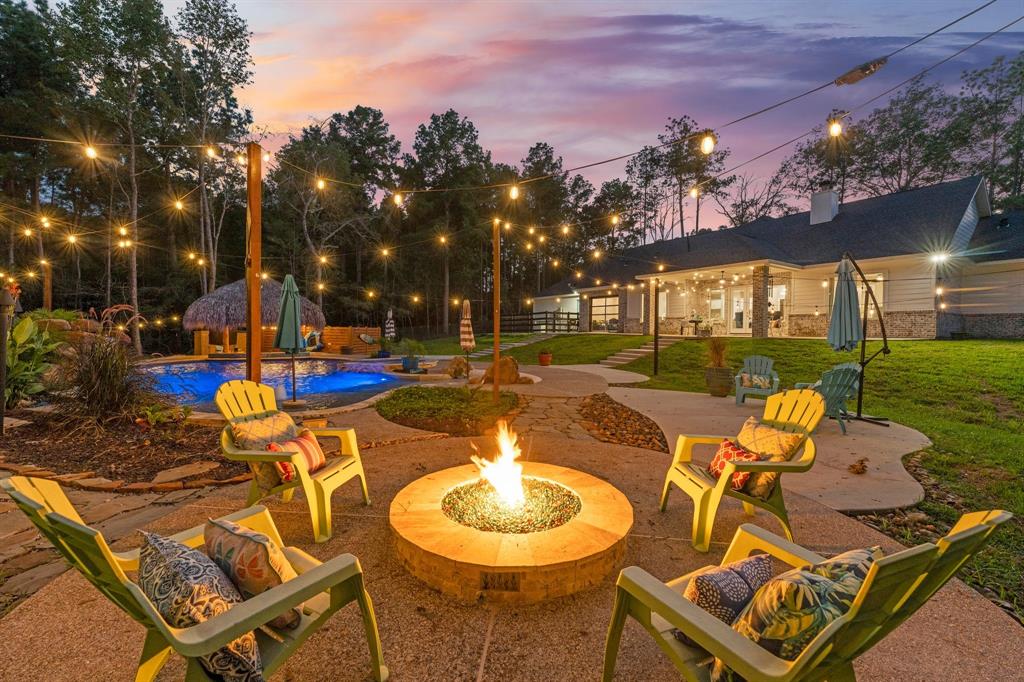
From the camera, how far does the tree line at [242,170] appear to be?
17641mm

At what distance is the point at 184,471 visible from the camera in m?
4.21

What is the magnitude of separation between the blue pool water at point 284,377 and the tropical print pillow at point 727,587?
27.5 ft

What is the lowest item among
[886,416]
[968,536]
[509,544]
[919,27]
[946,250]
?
[886,416]

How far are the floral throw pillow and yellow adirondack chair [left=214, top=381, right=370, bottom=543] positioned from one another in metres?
2.84

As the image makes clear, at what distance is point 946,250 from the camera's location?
14523mm

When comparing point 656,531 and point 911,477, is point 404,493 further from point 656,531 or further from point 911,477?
point 911,477

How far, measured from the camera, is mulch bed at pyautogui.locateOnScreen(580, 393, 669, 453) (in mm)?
5805

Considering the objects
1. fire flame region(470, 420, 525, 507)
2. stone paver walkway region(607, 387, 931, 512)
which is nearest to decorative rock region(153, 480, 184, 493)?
fire flame region(470, 420, 525, 507)

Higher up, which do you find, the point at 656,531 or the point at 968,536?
the point at 968,536

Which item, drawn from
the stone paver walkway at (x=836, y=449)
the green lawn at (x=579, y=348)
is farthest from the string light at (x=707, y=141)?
the green lawn at (x=579, y=348)

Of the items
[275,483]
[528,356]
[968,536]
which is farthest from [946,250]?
[275,483]

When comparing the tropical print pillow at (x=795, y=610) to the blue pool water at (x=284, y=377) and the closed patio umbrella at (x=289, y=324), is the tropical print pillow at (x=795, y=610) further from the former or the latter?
the blue pool water at (x=284, y=377)

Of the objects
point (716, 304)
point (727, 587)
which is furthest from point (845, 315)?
point (716, 304)

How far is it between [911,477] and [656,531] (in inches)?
127
